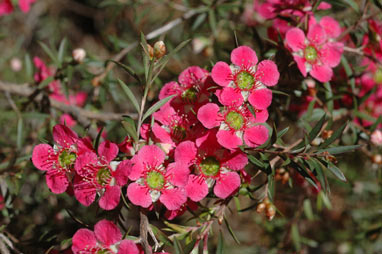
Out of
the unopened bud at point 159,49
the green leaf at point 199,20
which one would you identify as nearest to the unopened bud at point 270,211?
the unopened bud at point 159,49

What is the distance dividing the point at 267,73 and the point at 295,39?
0.29 meters

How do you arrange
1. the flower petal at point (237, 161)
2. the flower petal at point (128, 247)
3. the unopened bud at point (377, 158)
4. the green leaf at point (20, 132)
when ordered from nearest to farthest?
the flower petal at point (128, 247) → the flower petal at point (237, 161) → the unopened bud at point (377, 158) → the green leaf at point (20, 132)

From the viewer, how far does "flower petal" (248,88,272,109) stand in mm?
1170

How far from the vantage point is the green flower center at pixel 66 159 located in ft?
4.06

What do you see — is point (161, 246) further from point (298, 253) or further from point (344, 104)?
point (344, 104)

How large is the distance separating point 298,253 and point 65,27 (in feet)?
9.70

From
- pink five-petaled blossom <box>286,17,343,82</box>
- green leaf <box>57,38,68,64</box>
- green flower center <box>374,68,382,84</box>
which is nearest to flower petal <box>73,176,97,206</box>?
pink five-petaled blossom <box>286,17,343,82</box>

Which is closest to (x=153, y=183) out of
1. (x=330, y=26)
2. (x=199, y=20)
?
(x=330, y=26)

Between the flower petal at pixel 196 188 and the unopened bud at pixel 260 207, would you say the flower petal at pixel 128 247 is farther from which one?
the unopened bud at pixel 260 207

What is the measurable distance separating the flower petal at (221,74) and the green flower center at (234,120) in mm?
99

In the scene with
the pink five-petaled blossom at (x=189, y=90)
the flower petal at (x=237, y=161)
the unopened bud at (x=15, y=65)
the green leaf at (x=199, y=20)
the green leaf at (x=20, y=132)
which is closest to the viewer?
the flower petal at (x=237, y=161)

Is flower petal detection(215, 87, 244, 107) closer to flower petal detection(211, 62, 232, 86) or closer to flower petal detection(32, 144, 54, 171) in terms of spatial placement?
flower petal detection(211, 62, 232, 86)

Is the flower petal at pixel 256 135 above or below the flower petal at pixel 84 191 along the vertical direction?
above

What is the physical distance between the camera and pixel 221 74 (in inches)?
47.2
